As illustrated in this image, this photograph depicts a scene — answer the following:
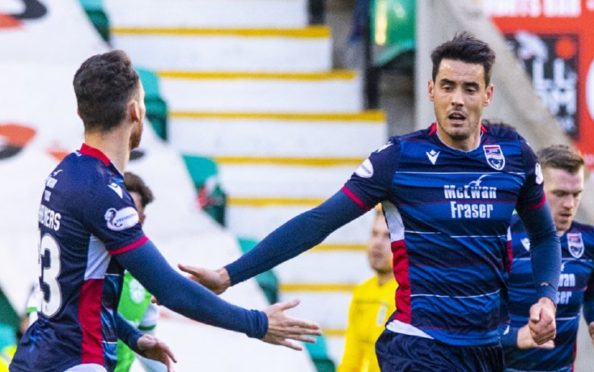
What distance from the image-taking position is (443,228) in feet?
18.4

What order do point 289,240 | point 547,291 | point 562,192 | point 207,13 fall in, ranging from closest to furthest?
point 289,240 → point 547,291 → point 562,192 → point 207,13

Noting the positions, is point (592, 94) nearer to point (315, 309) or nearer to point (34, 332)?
point (315, 309)

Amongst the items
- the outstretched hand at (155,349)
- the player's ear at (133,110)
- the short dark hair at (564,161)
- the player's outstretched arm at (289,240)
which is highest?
the player's ear at (133,110)

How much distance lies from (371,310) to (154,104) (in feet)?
13.7

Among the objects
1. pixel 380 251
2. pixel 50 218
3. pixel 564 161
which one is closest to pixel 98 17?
pixel 380 251

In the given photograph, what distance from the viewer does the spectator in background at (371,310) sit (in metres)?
7.69

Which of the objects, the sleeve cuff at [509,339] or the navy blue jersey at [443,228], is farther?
the sleeve cuff at [509,339]

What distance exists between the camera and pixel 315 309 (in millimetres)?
10867

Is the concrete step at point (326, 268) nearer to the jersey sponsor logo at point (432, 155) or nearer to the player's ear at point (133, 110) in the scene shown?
the jersey sponsor logo at point (432, 155)

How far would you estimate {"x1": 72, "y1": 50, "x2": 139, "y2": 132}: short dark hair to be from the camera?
5043mm

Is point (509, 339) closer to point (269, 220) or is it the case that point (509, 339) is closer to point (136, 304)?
point (136, 304)

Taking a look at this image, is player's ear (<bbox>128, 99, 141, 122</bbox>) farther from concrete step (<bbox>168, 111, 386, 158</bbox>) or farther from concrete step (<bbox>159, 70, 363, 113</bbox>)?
concrete step (<bbox>159, 70, 363, 113</bbox>)

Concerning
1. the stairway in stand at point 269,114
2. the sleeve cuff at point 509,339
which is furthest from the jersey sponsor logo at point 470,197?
the stairway in stand at point 269,114

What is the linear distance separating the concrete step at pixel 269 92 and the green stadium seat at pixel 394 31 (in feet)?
1.16
